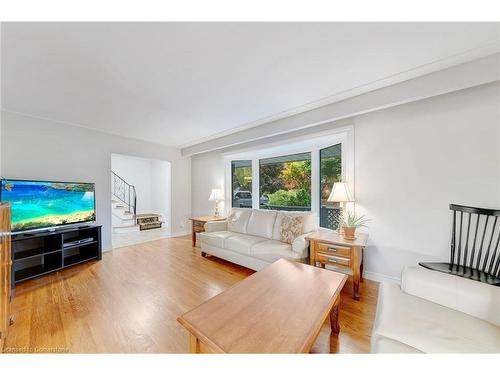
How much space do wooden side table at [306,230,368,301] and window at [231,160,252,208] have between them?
7.09ft

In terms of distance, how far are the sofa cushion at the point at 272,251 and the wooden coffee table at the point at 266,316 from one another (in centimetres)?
76

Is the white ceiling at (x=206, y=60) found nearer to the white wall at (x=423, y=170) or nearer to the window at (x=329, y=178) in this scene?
the white wall at (x=423, y=170)

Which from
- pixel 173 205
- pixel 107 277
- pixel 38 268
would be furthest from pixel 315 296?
pixel 173 205

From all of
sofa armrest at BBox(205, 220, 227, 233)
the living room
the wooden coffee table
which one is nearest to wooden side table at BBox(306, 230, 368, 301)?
the living room

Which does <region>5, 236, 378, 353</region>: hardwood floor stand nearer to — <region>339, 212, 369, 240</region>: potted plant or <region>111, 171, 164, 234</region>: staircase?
<region>339, 212, 369, 240</region>: potted plant

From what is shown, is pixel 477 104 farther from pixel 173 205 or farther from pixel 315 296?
pixel 173 205

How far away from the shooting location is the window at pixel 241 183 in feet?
14.0

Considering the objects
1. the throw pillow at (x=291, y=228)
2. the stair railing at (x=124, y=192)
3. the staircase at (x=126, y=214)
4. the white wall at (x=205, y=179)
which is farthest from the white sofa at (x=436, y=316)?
the stair railing at (x=124, y=192)

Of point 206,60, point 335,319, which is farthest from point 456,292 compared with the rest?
point 206,60

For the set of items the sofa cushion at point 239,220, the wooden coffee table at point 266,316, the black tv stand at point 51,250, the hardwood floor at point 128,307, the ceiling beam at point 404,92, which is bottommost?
the hardwood floor at point 128,307

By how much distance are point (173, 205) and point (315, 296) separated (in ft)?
14.2

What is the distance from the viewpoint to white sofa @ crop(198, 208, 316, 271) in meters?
2.43
